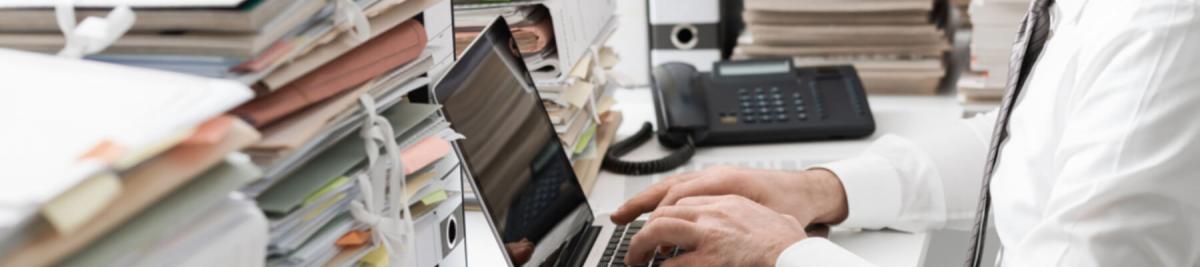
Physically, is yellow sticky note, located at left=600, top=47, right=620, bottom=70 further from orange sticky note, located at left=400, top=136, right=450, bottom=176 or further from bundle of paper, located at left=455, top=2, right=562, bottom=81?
orange sticky note, located at left=400, top=136, right=450, bottom=176

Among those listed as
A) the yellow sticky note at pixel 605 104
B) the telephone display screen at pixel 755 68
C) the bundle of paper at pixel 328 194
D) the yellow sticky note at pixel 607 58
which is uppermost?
the bundle of paper at pixel 328 194

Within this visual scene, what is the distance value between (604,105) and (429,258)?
1.91 ft

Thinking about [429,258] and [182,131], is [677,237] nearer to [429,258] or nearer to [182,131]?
[429,258]

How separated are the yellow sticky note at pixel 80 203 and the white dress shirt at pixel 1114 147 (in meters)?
0.61

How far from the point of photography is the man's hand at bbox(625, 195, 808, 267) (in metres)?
1.01

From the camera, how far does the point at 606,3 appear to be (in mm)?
1526

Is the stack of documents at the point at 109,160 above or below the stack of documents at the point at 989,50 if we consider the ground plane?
above

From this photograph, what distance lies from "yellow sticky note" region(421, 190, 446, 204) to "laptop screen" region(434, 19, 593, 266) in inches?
1.5

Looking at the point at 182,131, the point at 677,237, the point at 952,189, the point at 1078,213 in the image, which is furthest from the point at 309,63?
the point at 952,189

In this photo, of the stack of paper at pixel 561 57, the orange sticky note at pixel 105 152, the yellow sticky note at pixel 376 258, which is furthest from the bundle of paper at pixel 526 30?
the orange sticky note at pixel 105 152

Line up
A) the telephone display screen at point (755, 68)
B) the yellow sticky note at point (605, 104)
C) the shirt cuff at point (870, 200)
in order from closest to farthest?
1. the shirt cuff at point (870, 200)
2. the yellow sticky note at point (605, 104)
3. the telephone display screen at point (755, 68)

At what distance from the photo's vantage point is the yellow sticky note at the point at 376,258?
82 centimetres

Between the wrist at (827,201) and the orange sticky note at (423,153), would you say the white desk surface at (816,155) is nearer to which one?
the wrist at (827,201)

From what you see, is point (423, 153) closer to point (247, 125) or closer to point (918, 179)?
point (247, 125)
